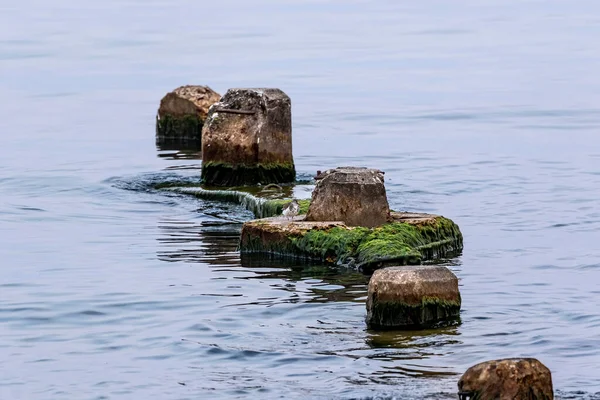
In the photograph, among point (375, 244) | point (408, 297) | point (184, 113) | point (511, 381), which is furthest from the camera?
point (184, 113)

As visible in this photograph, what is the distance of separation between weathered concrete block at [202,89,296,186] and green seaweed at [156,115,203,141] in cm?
653

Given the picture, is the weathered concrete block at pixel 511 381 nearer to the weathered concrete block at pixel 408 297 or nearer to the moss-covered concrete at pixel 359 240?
the weathered concrete block at pixel 408 297

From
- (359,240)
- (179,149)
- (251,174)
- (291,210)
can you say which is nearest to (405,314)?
(359,240)

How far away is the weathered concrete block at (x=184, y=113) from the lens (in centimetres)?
2841

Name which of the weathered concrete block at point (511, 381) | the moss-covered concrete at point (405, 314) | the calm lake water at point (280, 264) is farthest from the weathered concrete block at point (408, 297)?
the weathered concrete block at point (511, 381)

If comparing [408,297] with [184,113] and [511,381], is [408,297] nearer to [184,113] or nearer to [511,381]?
[511,381]

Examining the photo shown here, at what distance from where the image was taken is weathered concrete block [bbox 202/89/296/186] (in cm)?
2189

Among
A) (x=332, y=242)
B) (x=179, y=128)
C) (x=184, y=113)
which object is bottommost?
(x=332, y=242)

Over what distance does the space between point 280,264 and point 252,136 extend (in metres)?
4.98

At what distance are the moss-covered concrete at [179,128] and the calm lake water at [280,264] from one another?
0.55m

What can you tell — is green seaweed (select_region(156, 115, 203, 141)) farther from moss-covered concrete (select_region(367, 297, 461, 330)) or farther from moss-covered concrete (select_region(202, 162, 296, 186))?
moss-covered concrete (select_region(367, 297, 461, 330))

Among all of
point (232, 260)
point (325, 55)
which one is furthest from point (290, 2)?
point (232, 260)

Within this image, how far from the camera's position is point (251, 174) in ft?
72.3

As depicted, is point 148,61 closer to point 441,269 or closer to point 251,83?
point 251,83
